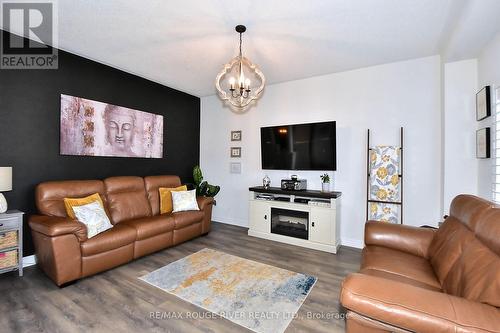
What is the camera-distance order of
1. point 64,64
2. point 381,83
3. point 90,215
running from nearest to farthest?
point 90,215
point 64,64
point 381,83

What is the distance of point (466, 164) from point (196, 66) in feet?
12.6

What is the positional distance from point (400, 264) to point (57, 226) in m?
3.12

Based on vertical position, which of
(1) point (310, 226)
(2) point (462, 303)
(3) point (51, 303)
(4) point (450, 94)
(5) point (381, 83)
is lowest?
(3) point (51, 303)

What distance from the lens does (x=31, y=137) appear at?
Answer: 115 inches

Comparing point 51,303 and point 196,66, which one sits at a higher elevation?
point 196,66

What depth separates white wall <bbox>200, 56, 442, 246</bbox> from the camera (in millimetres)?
3223

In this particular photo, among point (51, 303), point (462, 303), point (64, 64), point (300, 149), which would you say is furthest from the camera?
point (300, 149)

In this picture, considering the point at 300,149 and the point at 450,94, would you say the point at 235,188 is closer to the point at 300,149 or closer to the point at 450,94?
the point at 300,149

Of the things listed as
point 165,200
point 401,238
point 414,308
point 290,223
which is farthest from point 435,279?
point 165,200

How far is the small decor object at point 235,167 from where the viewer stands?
192 inches

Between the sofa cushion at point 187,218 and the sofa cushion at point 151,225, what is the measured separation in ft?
0.29

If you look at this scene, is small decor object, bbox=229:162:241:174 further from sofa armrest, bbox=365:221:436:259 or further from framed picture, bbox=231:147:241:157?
sofa armrest, bbox=365:221:436:259

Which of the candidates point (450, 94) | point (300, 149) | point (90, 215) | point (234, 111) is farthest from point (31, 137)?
point (450, 94)

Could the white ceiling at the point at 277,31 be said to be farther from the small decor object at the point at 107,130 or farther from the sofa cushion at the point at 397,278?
the sofa cushion at the point at 397,278
